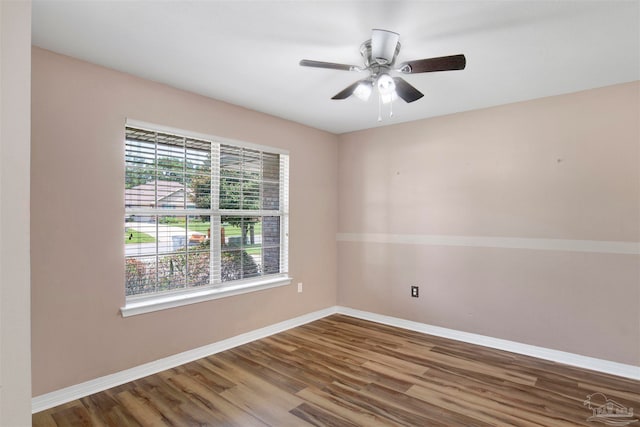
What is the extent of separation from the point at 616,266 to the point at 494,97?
183 cm

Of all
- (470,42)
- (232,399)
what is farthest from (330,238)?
(470,42)

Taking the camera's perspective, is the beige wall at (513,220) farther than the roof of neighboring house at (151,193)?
Yes

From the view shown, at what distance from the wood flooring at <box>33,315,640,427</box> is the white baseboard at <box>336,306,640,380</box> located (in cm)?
10

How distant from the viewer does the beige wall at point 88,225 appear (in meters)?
2.34

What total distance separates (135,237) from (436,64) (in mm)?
2623

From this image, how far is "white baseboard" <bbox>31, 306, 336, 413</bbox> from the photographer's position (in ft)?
7.75

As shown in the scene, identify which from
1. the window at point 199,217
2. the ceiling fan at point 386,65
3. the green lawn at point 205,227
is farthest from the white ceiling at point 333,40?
the green lawn at point 205,227

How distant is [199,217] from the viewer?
10.8 feet

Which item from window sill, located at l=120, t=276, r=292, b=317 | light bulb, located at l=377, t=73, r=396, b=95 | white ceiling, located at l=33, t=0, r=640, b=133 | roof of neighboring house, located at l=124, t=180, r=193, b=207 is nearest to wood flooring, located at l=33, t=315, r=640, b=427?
window sill, located at l=120, t=276, r=292, b=317

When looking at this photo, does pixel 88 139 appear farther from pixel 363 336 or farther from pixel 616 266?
pixel 616 266

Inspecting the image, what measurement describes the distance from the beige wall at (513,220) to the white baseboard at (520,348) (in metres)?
0.05

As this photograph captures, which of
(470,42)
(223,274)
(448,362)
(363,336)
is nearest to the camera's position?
(470,42)

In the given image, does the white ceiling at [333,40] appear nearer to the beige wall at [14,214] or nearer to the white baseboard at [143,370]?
the beige wall at [14,214]

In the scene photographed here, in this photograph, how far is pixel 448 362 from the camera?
312 cm
